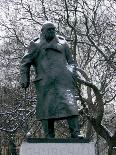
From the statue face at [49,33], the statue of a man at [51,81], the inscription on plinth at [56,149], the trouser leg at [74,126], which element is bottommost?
the inscription on plinth at [56,149]

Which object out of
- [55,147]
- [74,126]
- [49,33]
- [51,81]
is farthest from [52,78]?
[55,147]

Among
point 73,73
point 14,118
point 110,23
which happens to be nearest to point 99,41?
point 110,23

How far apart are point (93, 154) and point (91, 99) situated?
14.9m

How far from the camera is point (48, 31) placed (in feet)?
28.6

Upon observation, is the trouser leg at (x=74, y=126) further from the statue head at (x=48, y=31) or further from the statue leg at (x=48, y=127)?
the statue head at (x=48, y=31)

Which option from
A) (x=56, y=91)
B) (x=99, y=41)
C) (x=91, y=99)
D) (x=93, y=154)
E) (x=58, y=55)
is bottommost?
(x=93, y=154)

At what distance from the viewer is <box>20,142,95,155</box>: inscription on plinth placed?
780cm

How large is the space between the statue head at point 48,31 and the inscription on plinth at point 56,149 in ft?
6.67

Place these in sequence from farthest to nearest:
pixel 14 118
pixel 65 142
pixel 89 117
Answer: pixel 14 118, pixel 89 117, pixel 65 142

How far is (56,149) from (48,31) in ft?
7.18

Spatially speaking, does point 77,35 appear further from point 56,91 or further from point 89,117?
point 56,91

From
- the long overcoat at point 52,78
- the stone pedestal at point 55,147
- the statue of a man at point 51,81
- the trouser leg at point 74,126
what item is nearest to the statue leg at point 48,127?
the statue of a man at point 51,81

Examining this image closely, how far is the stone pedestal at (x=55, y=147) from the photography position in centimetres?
780

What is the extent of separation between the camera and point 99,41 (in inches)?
871
